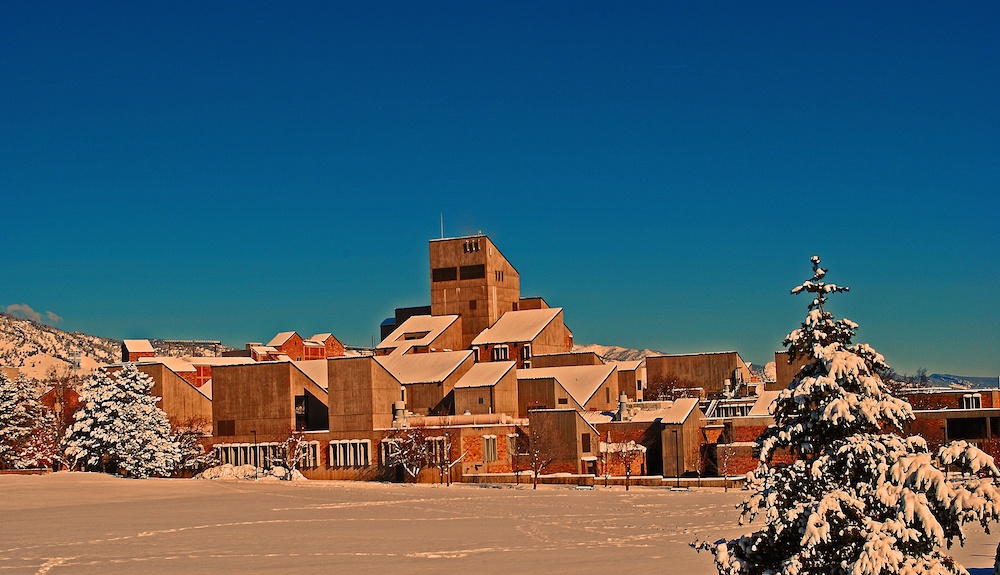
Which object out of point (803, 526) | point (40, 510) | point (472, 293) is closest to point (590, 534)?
point (803, 526)

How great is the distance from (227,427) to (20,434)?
14.7 m

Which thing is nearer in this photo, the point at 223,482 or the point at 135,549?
the point at 135,549

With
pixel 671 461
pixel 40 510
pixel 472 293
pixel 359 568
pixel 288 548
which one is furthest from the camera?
pixel 472 293

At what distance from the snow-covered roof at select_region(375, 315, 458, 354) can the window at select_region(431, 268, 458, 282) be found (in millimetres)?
3624

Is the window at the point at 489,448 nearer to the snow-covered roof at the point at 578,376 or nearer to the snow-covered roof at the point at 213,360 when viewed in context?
the snow-covered roof at the point at 578,376

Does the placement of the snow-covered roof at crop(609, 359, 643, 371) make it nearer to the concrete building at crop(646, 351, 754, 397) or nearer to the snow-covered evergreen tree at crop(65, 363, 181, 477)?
the concrete building at crop(646, 351, 754, 397)

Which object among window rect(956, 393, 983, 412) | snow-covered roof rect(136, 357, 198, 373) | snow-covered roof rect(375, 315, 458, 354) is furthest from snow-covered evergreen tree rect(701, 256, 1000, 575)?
snow-covered roof rect(375, 315, 458, 354)

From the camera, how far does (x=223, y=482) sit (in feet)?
264

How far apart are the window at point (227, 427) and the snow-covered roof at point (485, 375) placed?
17228mm

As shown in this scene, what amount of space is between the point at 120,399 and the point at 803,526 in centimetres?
7340

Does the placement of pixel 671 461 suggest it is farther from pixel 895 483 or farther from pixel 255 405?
pixel 895 483

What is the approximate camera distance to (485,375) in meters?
92.6

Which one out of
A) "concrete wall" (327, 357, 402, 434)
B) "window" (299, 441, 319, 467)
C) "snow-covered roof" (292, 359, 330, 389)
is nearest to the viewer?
"concrete wall" (327, 357, 402, 434)

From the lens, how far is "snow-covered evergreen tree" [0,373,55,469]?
85125 millimetres
